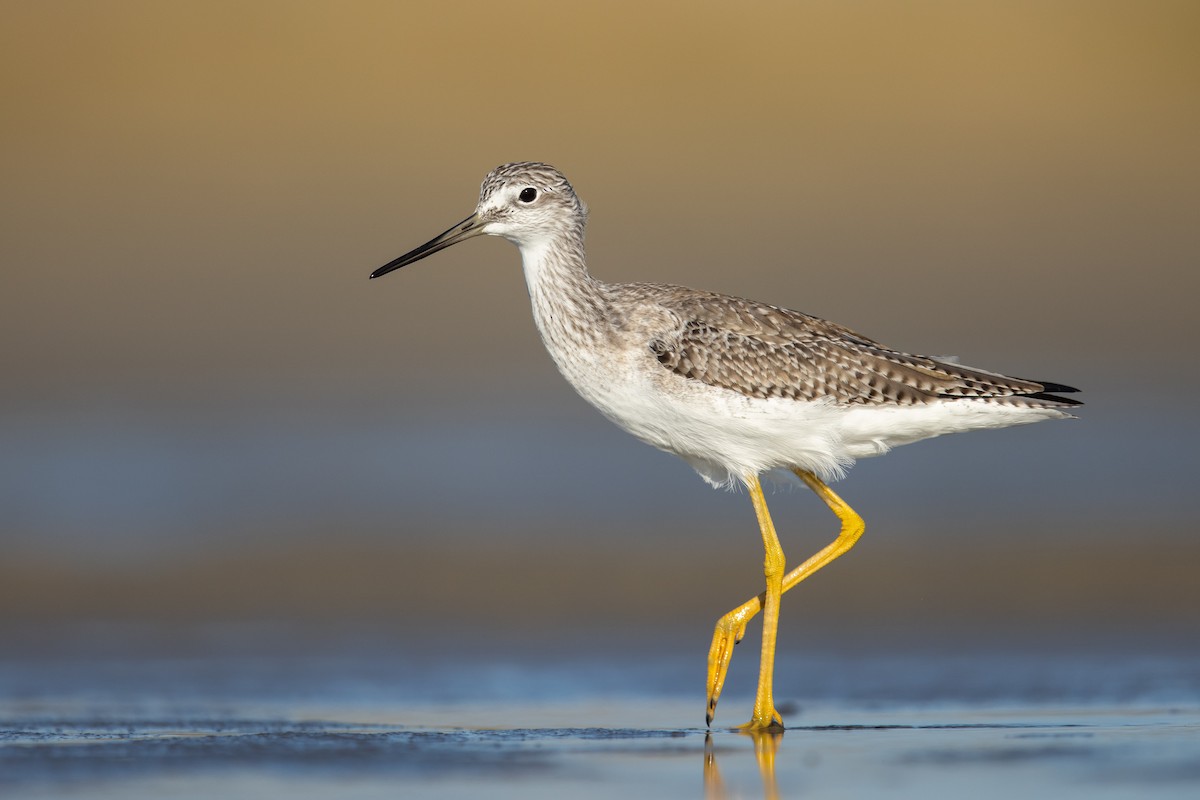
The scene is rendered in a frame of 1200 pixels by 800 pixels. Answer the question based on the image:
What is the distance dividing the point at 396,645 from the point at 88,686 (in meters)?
2.13

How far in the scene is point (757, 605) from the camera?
11.2 meters

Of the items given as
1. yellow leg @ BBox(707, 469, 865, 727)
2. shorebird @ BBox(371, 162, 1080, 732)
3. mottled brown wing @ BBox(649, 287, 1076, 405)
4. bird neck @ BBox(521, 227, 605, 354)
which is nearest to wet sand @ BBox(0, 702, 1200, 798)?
yellow leg @ BBox(707, 469, 865, 727)

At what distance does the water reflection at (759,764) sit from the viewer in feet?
28.2

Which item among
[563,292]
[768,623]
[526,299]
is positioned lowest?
[768,623]

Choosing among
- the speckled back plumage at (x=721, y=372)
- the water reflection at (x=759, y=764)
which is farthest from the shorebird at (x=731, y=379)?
the water reflection at (x=759, y=764)

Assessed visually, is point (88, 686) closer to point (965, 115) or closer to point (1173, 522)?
point (1173, 522)

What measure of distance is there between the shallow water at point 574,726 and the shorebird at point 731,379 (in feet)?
2.60

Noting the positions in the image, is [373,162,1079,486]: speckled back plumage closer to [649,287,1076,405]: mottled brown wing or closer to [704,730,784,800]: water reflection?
[649,287,1076,405]: mottled brown wing

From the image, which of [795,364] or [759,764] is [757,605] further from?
[759,764]

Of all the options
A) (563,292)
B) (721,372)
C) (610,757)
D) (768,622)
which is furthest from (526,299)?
(610,757)

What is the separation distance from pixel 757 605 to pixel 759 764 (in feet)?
6.82

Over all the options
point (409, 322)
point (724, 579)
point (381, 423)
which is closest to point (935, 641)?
point (724, 579)

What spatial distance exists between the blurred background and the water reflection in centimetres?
243

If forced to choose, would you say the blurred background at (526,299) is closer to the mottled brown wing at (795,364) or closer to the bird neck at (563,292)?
the mottled brown wing at (795,364)
